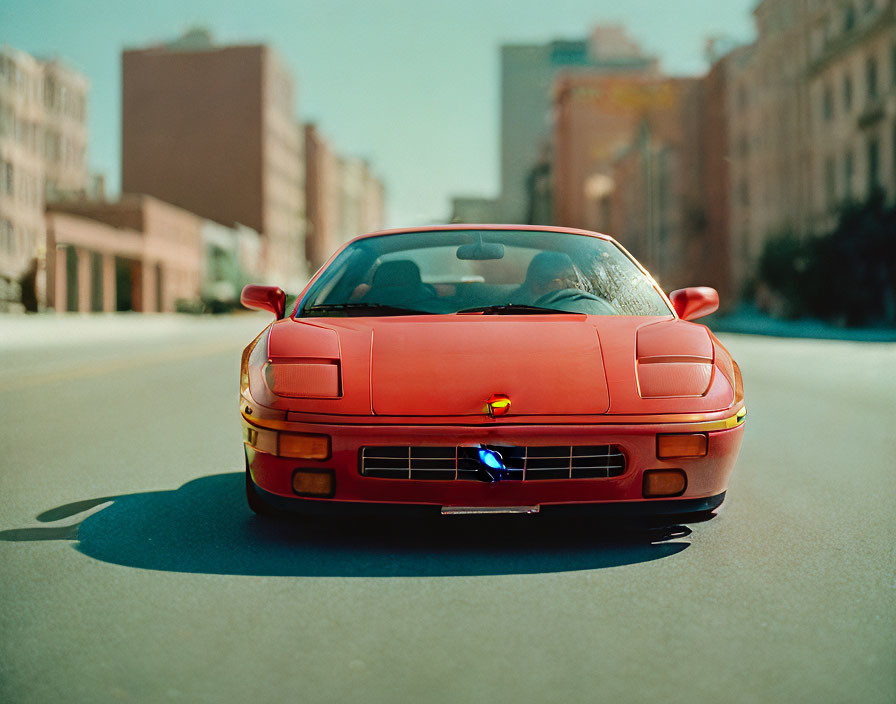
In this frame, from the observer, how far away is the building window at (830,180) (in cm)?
4184

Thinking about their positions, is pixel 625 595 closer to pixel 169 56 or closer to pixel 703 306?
pixel 703 306

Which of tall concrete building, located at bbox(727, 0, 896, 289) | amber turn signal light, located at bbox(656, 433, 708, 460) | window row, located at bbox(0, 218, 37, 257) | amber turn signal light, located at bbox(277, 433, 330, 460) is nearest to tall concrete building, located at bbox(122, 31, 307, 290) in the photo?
window row, located at bbox(0, 218, 37, 257)

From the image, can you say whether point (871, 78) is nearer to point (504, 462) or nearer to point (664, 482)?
point (664, 482)

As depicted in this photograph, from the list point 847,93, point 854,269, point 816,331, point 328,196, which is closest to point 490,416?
point 854,269

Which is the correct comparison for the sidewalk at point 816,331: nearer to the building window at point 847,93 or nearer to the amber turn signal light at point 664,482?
the building window at point 847,93

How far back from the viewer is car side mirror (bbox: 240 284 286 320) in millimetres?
5129

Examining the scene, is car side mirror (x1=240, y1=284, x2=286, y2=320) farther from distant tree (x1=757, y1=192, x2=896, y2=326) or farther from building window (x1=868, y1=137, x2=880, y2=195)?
building window (x1=868, y1=137, x2=880, y2=195)

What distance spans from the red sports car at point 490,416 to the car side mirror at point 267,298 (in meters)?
0.77

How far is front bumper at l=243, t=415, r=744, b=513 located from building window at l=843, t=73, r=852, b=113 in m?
40.3

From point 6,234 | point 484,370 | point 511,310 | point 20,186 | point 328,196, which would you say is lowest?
point 484,370

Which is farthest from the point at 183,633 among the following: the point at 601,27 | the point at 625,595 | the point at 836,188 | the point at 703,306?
the point at 601,27

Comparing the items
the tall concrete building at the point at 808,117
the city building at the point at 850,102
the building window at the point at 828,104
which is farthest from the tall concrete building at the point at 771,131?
the building window at the point at 828,104

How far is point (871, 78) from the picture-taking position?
38188 millimetres

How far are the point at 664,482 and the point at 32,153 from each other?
259 ft
